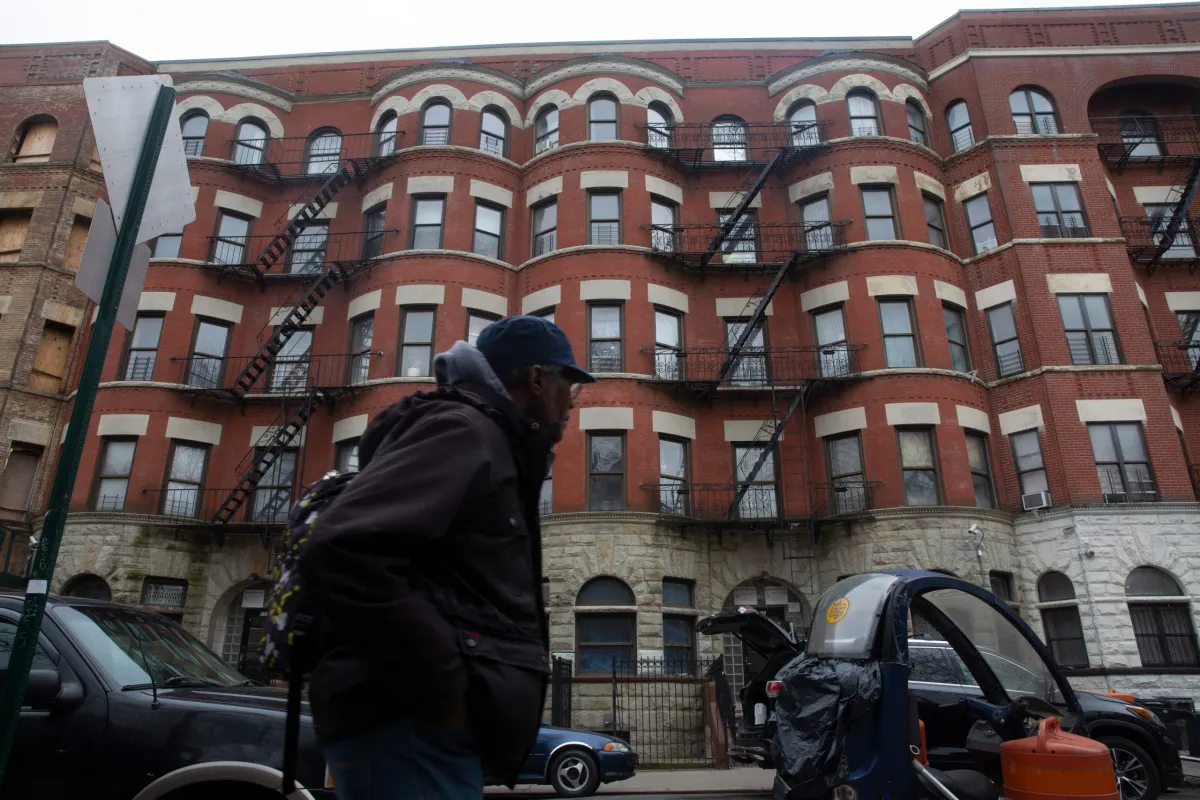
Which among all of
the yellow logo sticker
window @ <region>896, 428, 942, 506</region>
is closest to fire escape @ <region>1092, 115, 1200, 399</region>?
window @ <region>896, 428, 942, 506</region>

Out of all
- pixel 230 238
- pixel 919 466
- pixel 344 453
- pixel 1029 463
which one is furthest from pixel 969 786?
pixel 230 238

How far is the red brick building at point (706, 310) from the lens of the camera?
20.3m

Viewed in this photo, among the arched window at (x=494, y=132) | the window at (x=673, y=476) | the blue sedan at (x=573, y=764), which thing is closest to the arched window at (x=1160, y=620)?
the window at (x=673, y=476)

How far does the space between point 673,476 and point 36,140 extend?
24.7 metres

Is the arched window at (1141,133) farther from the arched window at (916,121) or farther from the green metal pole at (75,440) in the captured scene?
the green metal pole at (75,440)

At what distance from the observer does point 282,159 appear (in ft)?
88.5

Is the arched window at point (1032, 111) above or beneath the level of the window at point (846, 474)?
above

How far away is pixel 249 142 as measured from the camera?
2677cm

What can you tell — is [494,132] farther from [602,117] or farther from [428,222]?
[428,222]

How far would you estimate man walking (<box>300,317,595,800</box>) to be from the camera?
71.8 inches

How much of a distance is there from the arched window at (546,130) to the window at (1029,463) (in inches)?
628

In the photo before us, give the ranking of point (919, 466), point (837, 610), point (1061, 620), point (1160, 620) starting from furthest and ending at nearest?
point (919, 466), point (1061, 620), point (1160, 620), point (837, 610)

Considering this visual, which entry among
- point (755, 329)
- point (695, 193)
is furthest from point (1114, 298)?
point (695, 193)

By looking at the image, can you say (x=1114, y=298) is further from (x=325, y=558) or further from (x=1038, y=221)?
(x=325, y=558)
